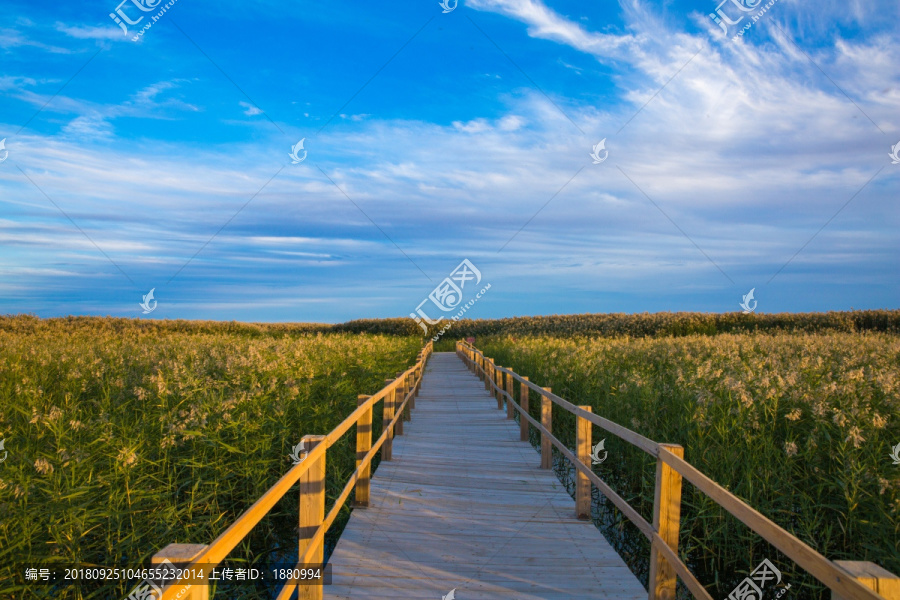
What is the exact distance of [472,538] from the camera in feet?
17.8

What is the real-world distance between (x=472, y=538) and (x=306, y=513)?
2051 millimetres

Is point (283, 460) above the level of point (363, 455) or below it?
below

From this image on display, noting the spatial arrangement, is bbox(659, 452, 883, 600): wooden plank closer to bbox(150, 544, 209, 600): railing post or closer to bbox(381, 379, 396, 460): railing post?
bbox(150, 544, 209, 600): railing post

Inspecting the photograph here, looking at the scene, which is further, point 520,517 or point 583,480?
point 520,517

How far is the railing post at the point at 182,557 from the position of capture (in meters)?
1.95

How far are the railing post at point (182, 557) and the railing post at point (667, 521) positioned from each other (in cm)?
297

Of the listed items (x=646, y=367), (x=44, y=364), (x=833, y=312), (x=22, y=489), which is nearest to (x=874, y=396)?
(x=646, y=367)

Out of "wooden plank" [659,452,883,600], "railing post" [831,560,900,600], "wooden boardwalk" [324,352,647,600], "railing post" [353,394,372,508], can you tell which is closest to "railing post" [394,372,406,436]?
"wooden boardwalk" [324,352,647,600]

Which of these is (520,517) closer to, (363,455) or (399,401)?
(363,455)

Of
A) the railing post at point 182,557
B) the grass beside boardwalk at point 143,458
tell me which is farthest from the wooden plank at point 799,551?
the grass beside boardwalk at point 143,458

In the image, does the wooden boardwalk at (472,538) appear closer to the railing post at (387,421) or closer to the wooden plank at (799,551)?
the railing post at (387,421)

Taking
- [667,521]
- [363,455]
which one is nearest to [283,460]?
[363,455]

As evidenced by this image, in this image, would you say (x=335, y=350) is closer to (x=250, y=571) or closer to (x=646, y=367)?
(x=646, y=367)

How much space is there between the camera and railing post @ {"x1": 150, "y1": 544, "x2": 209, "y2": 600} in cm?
195
